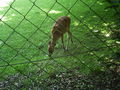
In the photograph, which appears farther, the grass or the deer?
the deer

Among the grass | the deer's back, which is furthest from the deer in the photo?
the grass

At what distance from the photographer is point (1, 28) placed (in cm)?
951

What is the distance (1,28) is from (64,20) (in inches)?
159

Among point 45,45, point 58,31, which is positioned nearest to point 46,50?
point 45,45

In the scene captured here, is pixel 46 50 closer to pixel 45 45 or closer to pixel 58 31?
pixel 45 45

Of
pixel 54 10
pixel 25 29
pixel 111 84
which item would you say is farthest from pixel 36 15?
pixel 111 84

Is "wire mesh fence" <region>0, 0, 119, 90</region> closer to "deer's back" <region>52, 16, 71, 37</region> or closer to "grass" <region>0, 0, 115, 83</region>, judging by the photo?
"grass" <region>0, 0, 115, 83</region>

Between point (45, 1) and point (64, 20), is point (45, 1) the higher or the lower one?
the lower one

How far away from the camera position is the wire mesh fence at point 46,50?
302 centimetres

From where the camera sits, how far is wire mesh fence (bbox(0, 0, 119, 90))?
9.91ft

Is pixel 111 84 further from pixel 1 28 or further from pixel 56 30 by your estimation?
pixel 1 28

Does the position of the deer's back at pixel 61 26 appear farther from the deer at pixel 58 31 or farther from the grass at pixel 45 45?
the grass at pixel 45 45

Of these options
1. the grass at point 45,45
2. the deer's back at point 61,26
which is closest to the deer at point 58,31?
the deer's back at point 61,26

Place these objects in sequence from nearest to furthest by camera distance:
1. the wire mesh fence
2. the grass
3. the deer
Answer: the wire mesh fence, the grass, the deer
